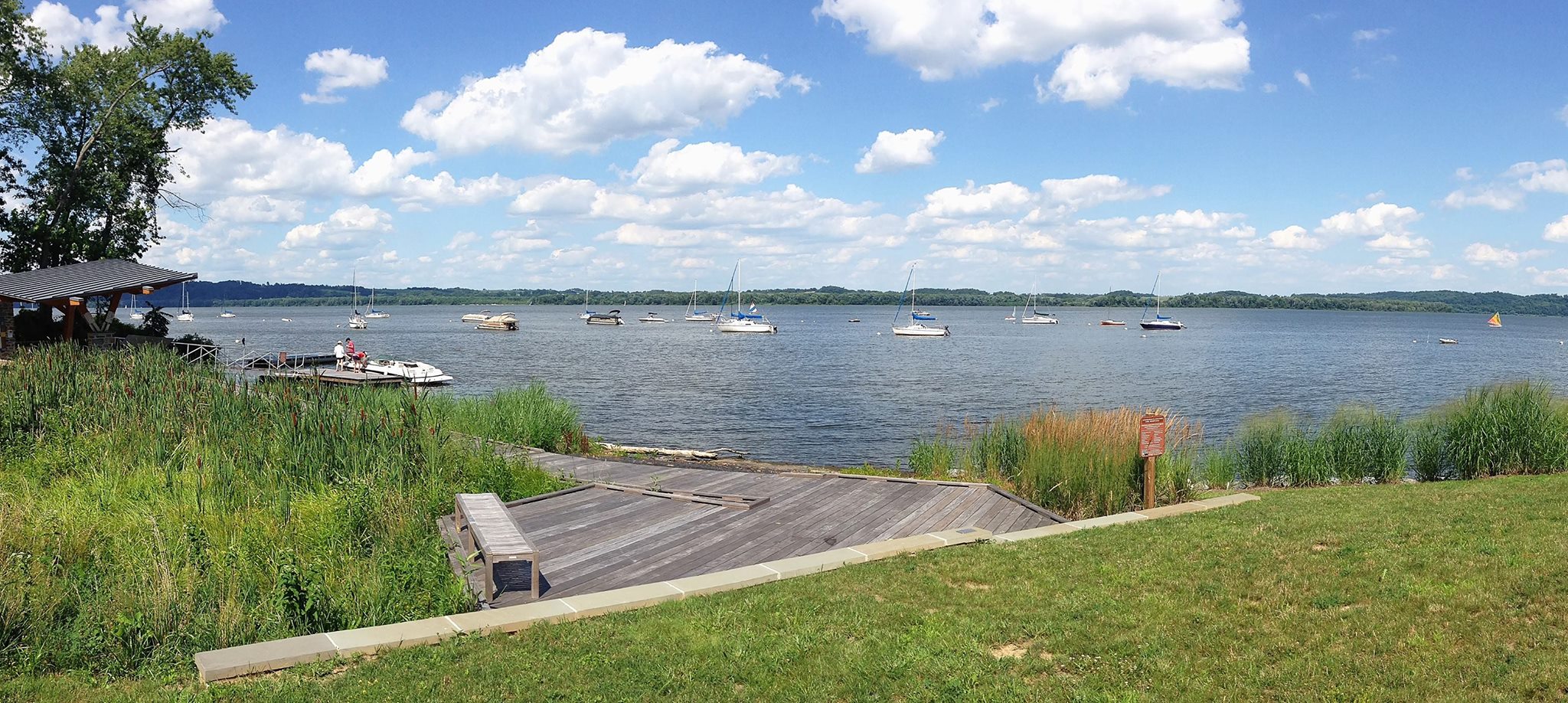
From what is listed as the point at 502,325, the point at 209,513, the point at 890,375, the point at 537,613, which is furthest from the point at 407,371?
the point at 502,325

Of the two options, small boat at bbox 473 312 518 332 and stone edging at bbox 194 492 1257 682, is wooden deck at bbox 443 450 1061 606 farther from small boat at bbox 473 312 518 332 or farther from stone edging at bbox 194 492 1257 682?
small boat at bbox 473 312 518 332

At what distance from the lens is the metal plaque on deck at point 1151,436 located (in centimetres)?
1066

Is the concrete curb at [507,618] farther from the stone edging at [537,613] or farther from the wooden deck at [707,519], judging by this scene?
the wooden deck at [707,519]

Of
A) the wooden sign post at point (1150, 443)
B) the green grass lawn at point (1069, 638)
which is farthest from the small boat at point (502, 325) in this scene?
the green grass lawn at point (1069, 638)

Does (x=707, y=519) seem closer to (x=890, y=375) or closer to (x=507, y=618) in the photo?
(x=507, y=618)

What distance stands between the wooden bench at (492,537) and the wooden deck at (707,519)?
18 centimetres

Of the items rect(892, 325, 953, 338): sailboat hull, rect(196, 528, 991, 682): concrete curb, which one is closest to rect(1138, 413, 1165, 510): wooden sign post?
rect(196, 528, 991, 682): concrete curb

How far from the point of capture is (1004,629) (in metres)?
5.89

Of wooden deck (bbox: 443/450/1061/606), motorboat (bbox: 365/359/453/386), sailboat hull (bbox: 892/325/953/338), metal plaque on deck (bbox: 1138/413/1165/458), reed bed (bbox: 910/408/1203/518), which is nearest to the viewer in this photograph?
wooden deck (bbox: 443/450/1061/606)

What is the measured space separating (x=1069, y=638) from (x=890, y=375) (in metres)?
43.9

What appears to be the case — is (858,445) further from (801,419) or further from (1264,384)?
(1264,384)

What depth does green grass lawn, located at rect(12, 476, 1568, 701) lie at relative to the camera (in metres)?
4.97

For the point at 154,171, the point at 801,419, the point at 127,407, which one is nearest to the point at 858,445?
the point at 801,419

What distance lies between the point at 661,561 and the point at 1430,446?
13329 mm
